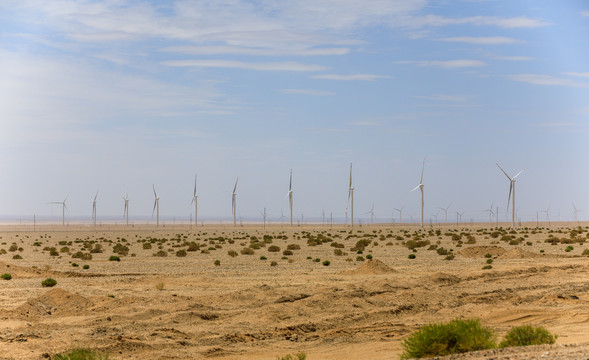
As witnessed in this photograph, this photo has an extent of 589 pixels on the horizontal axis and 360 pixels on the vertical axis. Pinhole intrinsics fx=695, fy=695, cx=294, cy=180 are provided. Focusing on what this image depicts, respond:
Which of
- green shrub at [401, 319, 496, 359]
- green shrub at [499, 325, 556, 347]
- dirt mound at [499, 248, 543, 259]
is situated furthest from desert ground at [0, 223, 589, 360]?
dirt mound at [499, 248, 543, 259]

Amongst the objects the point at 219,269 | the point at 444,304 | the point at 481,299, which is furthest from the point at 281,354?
Result: the point at 219,269

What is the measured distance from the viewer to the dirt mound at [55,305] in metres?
26.3

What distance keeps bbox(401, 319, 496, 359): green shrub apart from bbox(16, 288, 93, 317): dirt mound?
15398 millimetres

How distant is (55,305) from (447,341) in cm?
1789

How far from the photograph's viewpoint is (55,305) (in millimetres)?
27781

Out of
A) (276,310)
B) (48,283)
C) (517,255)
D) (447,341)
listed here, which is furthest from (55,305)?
(517,255)

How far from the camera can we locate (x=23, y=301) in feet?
95.7

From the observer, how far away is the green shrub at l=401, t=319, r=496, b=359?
15.4 meters

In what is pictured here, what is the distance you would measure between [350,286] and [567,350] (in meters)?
17.6

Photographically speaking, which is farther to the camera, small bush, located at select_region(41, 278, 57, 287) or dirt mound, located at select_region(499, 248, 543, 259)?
dirt mound, located at select_region(499, 248, 543, 259)

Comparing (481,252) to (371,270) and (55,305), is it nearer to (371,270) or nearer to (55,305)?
(371,270)

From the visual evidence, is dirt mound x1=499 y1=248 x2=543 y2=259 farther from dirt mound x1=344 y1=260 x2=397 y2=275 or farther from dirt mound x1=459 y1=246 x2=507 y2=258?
dirt mound x1=344 y1=260 x2=397 y2=275

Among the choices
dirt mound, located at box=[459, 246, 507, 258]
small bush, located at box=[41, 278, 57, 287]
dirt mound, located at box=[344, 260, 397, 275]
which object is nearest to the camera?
small bush, located at box=[41, 278, 57, 287]

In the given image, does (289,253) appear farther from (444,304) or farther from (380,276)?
(444,304)
